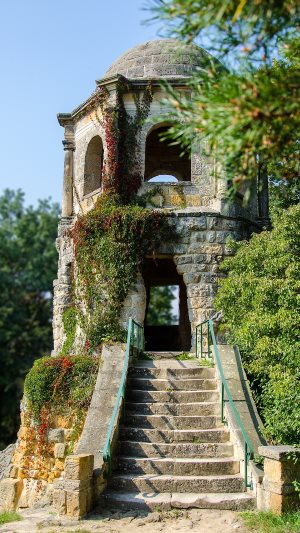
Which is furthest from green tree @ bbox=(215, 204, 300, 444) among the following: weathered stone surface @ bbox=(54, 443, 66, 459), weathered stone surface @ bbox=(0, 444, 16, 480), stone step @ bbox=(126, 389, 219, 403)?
weathered stone surface @ bbox=(0, 444, 16, 480)

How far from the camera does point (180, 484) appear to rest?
701cm

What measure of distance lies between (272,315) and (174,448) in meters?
2.41

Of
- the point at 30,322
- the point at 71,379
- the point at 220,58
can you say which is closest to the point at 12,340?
the point at 30,322

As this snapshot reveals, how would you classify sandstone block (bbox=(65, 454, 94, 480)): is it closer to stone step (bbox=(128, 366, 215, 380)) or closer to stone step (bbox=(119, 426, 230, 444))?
stone step (bbox=(119, 426, 230, 444))

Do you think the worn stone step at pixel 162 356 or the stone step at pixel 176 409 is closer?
the stone step at pixel 176 409

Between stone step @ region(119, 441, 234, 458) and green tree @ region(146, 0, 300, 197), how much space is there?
480 cm

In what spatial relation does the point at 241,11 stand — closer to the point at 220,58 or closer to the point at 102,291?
the point at 220,58

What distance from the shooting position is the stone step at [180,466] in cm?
730

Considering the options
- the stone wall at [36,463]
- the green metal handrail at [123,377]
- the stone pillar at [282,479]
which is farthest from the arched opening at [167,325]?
the stone pillar at [282,479]

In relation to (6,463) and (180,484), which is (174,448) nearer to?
(180,484)

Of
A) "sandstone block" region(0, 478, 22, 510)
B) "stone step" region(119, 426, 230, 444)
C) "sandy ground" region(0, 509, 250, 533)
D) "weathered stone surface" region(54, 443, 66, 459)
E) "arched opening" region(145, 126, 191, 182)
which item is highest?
"arched opening" region(145, 126, 191, 182)

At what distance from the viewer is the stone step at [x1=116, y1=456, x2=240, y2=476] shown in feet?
24.0

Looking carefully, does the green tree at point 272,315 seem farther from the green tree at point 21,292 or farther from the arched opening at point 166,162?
the green tree at point 21,292

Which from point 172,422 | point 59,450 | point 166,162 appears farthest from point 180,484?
point 166,162
